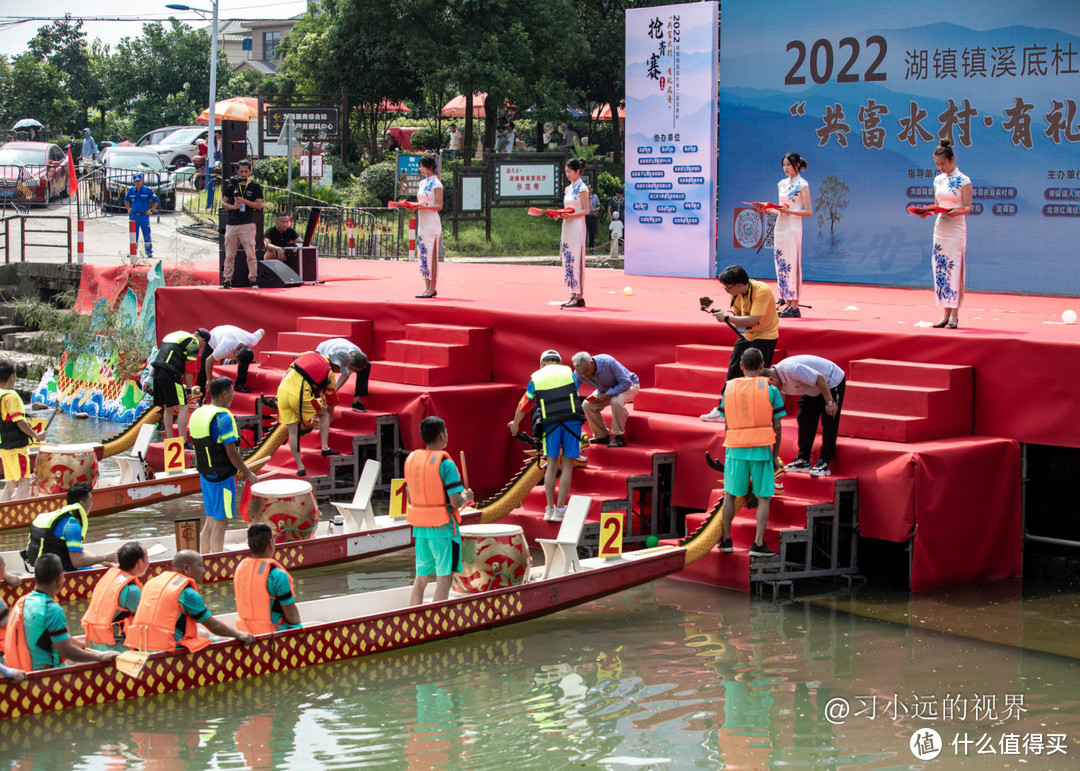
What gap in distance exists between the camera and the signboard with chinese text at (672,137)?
18.1 meters

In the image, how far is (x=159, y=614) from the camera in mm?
7801

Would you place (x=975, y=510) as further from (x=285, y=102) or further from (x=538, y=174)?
(x=285, y=102)

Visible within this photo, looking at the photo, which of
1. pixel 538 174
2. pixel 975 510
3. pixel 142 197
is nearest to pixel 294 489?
pixel 975 510

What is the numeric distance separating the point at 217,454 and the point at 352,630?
2.55 m

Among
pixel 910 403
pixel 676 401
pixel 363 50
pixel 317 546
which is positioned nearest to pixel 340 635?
pixel 317 546

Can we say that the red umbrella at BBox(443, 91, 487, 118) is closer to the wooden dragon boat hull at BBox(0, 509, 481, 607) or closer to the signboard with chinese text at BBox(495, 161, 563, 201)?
the signboard with chinese text at BBox(495, 161, 563, 201)

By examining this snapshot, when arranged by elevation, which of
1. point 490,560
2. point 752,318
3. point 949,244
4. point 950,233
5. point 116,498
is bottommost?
Answer: point 116,498

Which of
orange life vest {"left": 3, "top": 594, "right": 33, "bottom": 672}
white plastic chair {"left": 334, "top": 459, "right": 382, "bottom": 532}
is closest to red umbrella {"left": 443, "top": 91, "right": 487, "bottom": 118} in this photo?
white plastic chair {"left": 334, "top": 459, "right": 382, "bottom": 532}

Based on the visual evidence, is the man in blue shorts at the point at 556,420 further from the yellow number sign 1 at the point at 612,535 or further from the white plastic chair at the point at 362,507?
the white plastic chair at the point at 362,507

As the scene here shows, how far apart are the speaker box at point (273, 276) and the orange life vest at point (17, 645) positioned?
10437mm

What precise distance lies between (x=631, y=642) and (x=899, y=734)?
2.28 m

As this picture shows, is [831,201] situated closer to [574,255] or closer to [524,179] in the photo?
[574,255]

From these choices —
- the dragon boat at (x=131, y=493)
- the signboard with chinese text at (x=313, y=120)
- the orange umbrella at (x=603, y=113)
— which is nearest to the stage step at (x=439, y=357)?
the dragon boat at (x=131, y=493)

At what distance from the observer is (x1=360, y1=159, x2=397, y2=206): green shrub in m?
32.8
